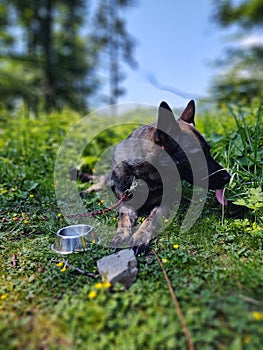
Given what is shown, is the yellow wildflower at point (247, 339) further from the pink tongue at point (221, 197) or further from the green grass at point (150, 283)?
the pink tongue at point (221, 197)

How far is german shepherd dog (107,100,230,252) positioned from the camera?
8.52 feet

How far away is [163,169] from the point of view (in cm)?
268

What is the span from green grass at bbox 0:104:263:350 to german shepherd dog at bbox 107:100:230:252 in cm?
18

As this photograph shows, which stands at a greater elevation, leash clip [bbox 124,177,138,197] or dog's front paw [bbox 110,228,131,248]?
leash clip [bbox 124,177,138,197]

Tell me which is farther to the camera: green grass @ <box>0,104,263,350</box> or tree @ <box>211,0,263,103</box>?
tree @ <box>211,0,263,103</box>

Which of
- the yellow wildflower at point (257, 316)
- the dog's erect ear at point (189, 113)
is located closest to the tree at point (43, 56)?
the dog's erect ear at point (189, 113)

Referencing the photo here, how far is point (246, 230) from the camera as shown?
2.34 meters

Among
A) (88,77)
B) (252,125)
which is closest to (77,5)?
(88,77)

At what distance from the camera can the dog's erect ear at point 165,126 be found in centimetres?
245

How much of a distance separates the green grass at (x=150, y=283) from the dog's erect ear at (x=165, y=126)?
0.72m

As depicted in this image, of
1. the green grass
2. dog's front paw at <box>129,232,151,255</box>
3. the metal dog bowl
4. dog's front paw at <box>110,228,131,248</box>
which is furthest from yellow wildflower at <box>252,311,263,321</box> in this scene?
the metal dog bowl

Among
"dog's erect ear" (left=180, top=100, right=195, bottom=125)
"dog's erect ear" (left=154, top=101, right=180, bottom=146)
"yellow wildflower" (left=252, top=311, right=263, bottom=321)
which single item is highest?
"dog's erect ear" (left=180, top=100, right=195, bottom=125)

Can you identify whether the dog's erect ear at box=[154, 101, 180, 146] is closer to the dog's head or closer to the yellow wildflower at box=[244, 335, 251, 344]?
the dog's head

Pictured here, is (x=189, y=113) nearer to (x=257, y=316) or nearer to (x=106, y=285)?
(x=106, y=285)
